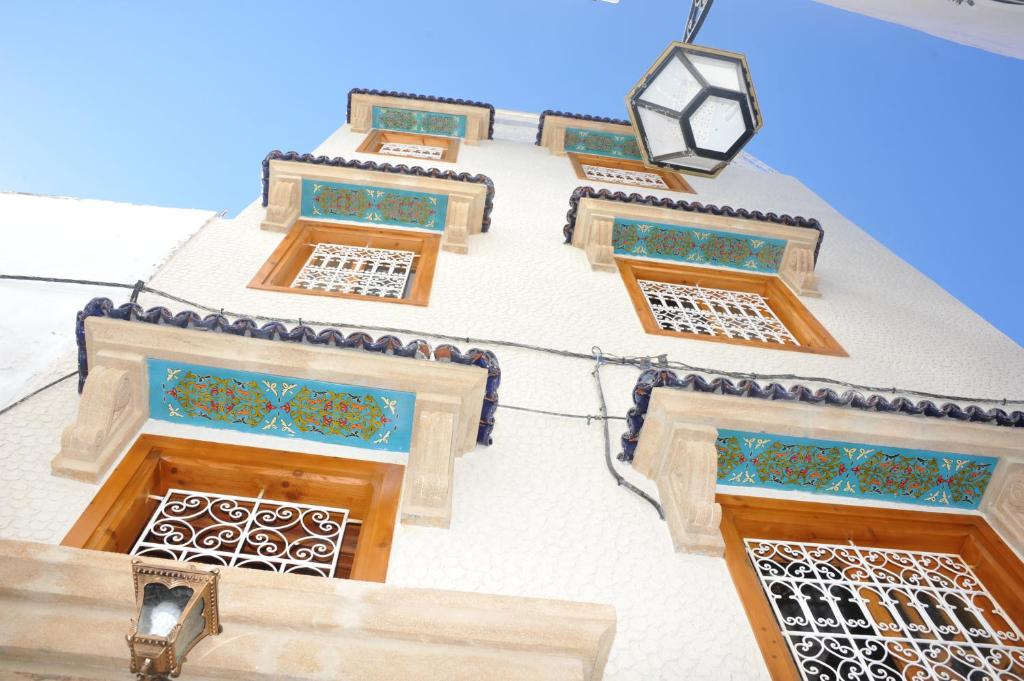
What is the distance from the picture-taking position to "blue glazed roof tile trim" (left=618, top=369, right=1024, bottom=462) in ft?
11.4

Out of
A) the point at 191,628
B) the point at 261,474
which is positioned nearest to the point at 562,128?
the point at 261,474

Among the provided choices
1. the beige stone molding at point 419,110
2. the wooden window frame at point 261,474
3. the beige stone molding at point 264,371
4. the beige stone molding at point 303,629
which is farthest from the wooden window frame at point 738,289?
the beige stone molding at point 419,110

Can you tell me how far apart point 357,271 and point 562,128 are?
5.16 meters

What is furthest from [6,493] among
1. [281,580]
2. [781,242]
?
[781,242]

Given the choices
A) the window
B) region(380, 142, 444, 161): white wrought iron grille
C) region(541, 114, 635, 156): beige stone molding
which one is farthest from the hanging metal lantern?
region(541, 114, 635, 156): beige stone molding

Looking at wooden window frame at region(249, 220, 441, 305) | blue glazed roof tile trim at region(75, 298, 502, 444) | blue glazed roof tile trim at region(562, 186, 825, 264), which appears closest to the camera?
blue glazed roof tile trim at region(75, 298, 502, 444)

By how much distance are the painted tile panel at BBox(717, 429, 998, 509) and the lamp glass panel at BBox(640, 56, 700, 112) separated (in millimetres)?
1698

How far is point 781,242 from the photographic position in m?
6.25

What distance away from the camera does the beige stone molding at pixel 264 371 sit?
125 inches

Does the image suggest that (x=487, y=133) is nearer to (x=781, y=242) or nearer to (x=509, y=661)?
(x=781, y=242)

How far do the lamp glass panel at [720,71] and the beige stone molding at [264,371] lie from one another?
6.10 feet

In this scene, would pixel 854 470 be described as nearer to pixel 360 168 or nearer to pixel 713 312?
pixel 713 312

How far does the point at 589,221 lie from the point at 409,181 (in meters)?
1.57

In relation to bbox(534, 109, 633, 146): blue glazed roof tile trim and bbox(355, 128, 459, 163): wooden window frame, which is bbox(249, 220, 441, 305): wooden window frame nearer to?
bbox(355, 128, 459, 163): wooden window frame
